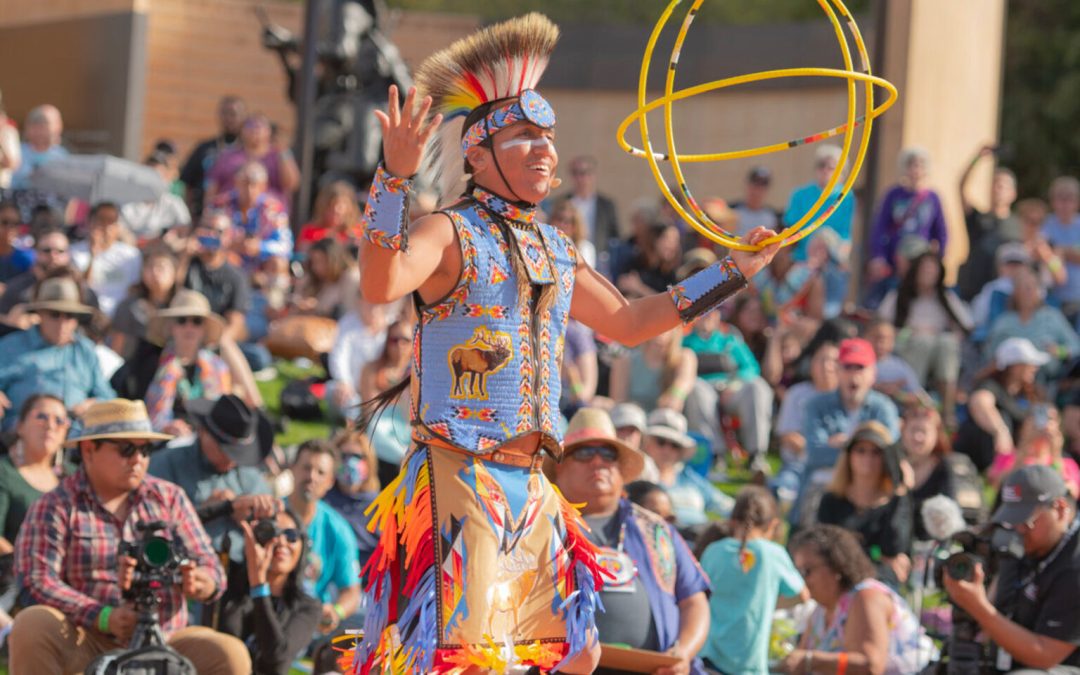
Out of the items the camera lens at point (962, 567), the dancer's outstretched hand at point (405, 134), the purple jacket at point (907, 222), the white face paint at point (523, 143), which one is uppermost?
the purple jacket at point (907, 222)

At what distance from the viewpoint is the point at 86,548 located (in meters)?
6.55

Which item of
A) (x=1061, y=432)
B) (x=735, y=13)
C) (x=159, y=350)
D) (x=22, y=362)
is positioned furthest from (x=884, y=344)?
(x=735, y=13)

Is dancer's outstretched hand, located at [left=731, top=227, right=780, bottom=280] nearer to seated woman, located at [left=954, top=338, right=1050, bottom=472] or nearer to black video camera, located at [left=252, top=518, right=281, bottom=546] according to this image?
black video camera, located at [left=252, top=518, right=281, bottom=546]

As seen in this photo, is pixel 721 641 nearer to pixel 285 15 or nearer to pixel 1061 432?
pixel 1061 432

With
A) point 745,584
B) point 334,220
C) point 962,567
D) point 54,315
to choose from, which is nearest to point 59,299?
point 54,315

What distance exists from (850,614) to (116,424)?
301 centimetres

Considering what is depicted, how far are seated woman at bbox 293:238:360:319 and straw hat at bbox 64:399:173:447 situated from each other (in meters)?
5.82

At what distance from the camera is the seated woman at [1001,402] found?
11.1 m

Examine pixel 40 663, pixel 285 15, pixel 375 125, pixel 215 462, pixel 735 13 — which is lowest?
pixel 40 663

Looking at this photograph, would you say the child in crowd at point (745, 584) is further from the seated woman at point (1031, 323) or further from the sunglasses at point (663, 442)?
the seated woman at point (1031, 323)

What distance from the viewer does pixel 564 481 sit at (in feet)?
21.7

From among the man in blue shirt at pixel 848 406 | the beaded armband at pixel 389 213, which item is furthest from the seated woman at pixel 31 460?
the man in blue shirt at pixel 848 406

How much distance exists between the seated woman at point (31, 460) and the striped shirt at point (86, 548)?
1079mm

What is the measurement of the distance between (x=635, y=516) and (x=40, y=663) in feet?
7.25
